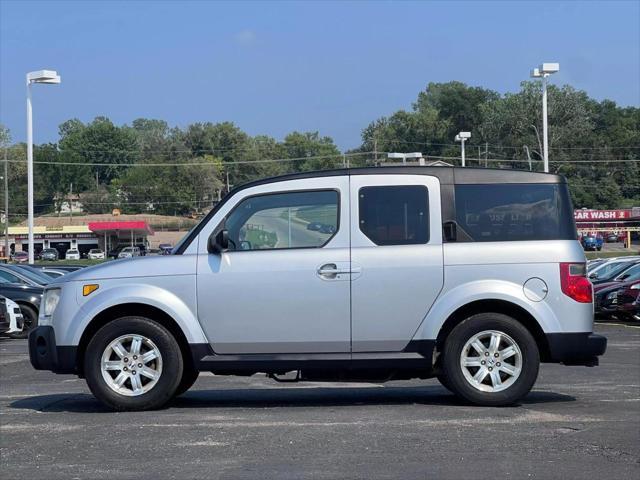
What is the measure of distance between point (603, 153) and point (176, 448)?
103034 mm

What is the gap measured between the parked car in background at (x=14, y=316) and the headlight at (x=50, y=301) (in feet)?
34.5

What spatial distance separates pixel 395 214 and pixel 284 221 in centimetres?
99

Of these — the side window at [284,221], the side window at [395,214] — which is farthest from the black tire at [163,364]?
the side window at [395,214]

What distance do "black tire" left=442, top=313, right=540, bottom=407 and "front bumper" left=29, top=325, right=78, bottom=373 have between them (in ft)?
10.8

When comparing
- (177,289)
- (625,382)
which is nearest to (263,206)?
(177,289)

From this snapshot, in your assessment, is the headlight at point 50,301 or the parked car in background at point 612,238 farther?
the parked car in background at point 612,238

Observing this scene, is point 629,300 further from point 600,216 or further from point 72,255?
point 600,216

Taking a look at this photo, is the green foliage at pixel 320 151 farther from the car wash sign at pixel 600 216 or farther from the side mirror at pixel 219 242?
the side mirror at pixel 219 242

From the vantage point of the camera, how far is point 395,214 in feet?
28.6

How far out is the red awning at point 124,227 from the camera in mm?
79000

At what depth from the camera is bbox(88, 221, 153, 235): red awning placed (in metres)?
79.0

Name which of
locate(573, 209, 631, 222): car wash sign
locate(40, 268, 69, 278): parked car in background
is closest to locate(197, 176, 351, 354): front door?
locate(40, 268, 69, 278): parked car in background

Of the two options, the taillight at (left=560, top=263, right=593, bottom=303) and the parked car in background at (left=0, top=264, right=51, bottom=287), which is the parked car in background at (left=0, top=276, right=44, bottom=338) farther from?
the taillight at (left=560, top=263, right=593, bottom=303)

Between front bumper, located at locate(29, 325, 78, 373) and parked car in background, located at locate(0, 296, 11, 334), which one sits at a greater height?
front bumper, located at locate(29, 325, 78, 373)
